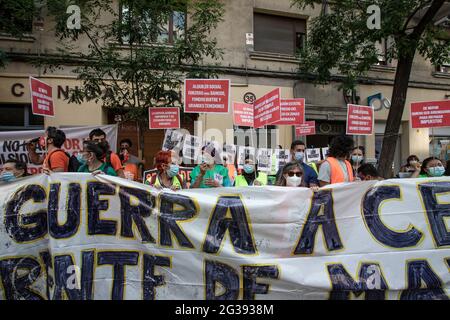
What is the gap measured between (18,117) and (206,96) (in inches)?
248

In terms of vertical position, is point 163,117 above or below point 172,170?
above

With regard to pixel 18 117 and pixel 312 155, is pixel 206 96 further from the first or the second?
pixel 18 117

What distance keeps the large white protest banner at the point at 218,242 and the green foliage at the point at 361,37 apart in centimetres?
536

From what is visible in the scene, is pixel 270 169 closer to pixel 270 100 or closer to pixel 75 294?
pixel 270 100

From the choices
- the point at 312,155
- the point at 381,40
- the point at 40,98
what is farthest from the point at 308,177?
the point at 381,40

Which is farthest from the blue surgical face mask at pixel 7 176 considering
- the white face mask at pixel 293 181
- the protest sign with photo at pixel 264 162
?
the protest sign with photo at pixel 264 162

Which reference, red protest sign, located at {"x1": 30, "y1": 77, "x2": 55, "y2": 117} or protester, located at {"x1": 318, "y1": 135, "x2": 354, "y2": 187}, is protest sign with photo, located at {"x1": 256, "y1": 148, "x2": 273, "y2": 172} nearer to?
protester, located at {"x1": 318, "y1": 135, "x2": 354, "y2": 187}

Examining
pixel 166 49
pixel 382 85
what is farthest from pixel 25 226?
pixel 382 85

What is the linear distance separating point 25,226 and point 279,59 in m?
9.90

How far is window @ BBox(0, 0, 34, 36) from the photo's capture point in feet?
26.1

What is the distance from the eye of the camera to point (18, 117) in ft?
35.0

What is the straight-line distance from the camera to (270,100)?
6930mm

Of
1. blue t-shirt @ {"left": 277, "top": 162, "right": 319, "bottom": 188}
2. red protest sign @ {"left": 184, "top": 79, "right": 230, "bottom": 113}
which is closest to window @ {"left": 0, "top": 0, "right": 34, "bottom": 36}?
red protest sign @ {"left": 184, "top": 79, "right": 230, "bottom": 113}

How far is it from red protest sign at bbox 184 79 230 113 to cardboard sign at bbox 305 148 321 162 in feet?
10.5
